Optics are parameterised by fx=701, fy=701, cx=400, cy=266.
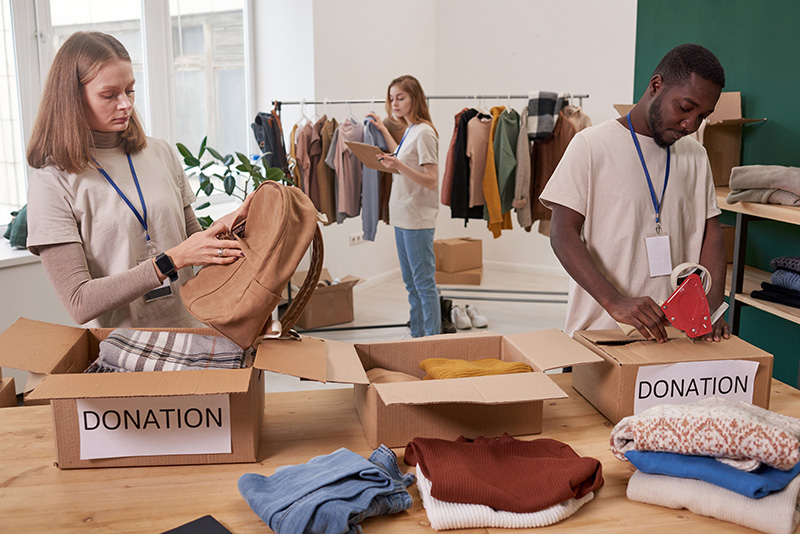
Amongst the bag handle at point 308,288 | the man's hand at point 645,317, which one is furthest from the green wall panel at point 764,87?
the bag handle at point 308,288

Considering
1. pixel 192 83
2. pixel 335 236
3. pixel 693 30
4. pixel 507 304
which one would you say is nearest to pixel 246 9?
pixel 192 83

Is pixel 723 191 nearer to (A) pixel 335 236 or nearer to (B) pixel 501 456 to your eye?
(B) pixel 501 456

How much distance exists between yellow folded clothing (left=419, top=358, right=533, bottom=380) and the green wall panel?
6.35 feet

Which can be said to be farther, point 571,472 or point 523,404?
point 523,404

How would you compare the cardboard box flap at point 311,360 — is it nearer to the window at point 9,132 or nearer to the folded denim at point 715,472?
the folded denim at point 715,472

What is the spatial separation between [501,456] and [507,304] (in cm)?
440

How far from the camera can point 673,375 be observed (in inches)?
55.2

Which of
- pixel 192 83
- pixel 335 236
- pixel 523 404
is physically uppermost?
pixel 192 83

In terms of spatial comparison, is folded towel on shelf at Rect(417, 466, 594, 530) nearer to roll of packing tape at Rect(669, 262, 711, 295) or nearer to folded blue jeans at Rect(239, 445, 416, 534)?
folded blue jeans at Rect(239, 445, 416, 534)

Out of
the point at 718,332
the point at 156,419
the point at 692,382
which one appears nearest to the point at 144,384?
the point at 156,419

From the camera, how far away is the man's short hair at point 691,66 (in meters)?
1.58

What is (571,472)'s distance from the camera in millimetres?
1102

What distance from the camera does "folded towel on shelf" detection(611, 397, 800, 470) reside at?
1036 mm

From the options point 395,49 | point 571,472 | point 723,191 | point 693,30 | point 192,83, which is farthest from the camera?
point 395,49
